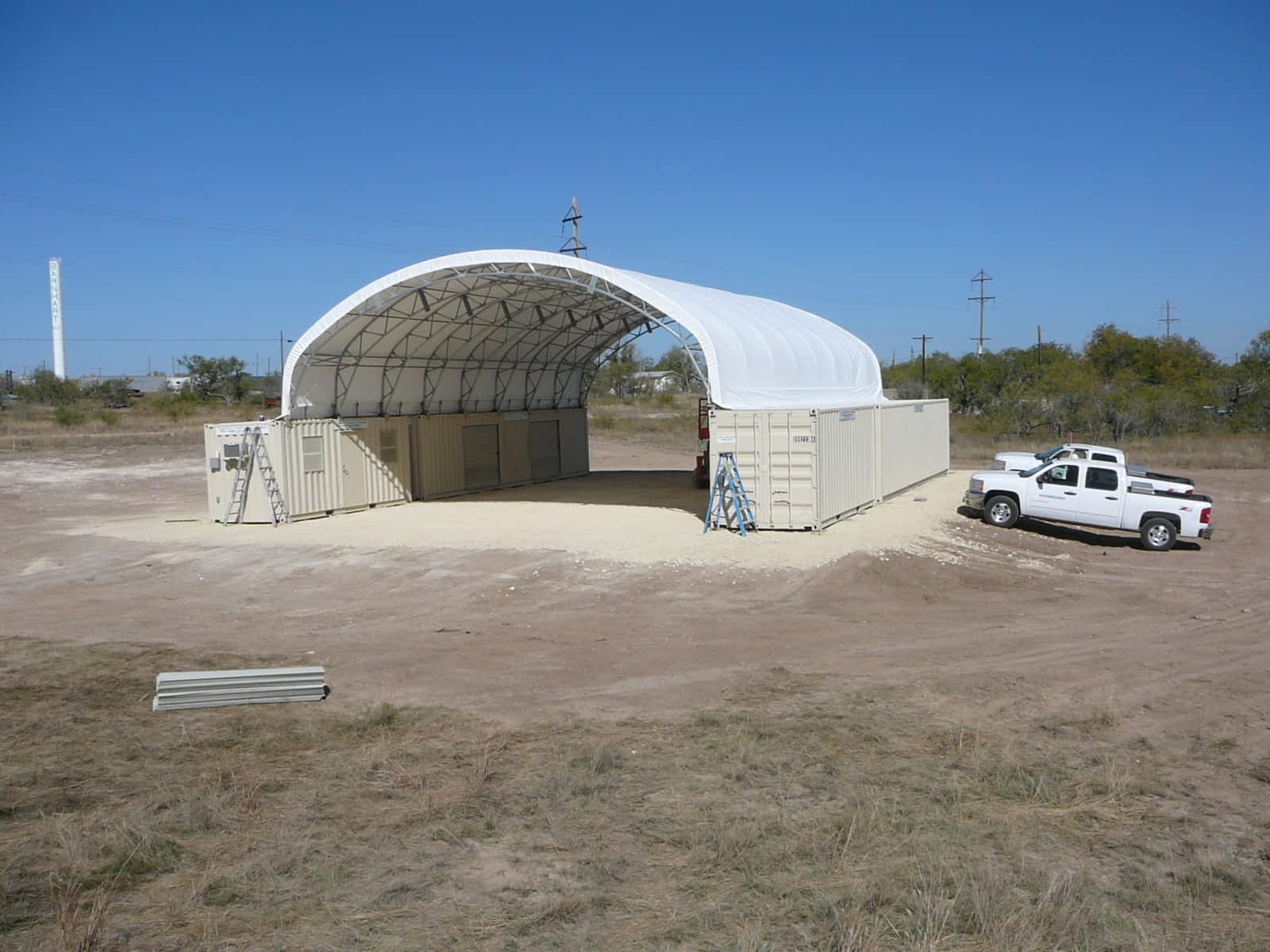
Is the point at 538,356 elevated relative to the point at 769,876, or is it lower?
elevated

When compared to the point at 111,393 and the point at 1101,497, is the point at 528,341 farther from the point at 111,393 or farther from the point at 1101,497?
the point at 111,393

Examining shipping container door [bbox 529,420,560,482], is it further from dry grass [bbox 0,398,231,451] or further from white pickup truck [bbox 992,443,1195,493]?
dry grass [bbox 0,398,231,451]

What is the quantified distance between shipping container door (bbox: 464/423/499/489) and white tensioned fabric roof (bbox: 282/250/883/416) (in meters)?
0.95

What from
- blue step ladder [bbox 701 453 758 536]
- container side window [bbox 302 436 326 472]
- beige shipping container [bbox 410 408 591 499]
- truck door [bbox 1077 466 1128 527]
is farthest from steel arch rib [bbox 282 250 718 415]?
truck door [bbox 1077 466 1128 527]

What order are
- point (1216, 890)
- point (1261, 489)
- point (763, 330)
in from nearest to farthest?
point (1216, 890) < point (763, 330) < point (1261, 489)

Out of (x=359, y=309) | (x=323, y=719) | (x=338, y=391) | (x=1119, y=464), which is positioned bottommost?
(x=323, y=719)

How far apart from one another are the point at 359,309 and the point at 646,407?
187ft

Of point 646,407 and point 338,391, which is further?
point 646,407

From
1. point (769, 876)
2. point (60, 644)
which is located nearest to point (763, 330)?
point (60, 644)

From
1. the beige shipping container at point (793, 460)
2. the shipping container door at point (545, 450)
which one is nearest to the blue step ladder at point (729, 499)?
the beige shipping container at point (793, 460)

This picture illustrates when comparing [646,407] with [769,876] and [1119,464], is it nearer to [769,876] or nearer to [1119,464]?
[1119,464]

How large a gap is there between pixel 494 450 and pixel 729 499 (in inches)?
507

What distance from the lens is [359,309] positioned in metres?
24.1

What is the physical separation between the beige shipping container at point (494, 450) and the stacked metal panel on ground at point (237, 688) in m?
18.6
